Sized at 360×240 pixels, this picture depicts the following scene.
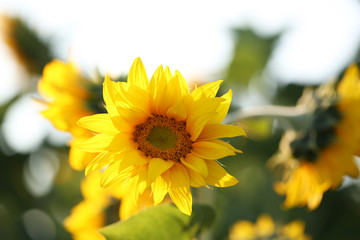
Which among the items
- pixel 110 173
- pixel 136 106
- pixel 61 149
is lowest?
pixel 61 149

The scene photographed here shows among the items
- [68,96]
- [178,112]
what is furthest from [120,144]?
[68,96]

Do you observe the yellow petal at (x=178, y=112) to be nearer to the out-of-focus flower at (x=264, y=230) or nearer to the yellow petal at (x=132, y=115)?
the yellow petal at (x=132, y=115)

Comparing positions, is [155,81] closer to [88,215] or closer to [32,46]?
[88,215]

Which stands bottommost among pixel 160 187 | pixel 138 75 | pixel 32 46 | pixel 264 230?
pixel 264 230

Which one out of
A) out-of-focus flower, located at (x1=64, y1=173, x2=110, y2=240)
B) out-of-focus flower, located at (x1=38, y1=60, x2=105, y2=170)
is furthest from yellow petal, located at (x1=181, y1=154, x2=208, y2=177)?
out-of-focus flower, located at (x1=64, y1=173, x2=110, y2=240)

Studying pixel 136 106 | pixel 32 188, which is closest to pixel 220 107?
pixel 136 106

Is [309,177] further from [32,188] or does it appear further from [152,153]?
[32,188]

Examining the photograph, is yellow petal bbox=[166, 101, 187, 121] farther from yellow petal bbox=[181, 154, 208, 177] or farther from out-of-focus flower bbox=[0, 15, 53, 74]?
out-of-focus flower bbox=[0, 15, 53, 74]
